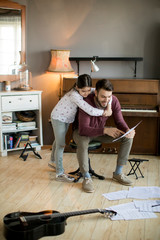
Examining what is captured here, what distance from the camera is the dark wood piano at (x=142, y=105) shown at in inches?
177

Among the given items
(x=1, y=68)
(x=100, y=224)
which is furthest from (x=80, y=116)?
(x=1, y=68)

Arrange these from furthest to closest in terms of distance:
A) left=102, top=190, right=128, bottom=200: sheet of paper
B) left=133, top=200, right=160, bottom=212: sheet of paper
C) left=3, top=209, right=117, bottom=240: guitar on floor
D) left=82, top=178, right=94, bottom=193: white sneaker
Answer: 1. left=82, top=178, right=94, bottom=193: white sneaker
2. left=102, top=190, right=128, bottom=200: sheet of paper
3. left=133, top=200, right=160, bottom=212: sheet of paper
4. left=3, top=209, right=117, bottom=240: guitar on floor

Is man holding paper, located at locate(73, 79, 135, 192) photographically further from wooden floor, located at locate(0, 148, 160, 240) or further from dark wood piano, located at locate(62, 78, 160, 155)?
dark wood piano, located at locate(62, 78, 160, 155)

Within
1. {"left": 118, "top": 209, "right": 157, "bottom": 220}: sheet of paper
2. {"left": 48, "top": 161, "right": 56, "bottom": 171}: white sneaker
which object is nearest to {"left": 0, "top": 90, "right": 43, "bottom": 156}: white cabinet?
{"left": 48, "top": 161, "right": 56, "bottom": 171}: white sneaker

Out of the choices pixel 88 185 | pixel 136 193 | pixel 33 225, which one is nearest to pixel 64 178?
pixel 88 185

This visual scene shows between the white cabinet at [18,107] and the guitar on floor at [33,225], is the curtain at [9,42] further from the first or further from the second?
the guitar on floor at [33,225]

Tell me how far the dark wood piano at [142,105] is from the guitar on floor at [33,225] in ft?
7.14

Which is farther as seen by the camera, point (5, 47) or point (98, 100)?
point (5, 47)

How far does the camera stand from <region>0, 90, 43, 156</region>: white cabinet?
14.6 feet

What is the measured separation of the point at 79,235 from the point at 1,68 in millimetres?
2926

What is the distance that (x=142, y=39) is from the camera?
4.77 meters

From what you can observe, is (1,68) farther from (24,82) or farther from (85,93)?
(85,93)

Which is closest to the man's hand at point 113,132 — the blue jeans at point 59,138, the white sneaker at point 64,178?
the blue jeans at point 59,138

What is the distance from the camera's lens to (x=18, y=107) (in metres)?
4.55
